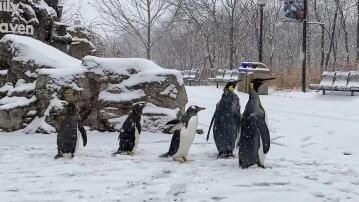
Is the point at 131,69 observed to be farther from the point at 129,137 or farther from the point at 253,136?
the point at 253,136

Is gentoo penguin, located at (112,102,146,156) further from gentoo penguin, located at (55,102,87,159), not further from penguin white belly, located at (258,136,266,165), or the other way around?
penguin white belly, located at (258,136,266,165)

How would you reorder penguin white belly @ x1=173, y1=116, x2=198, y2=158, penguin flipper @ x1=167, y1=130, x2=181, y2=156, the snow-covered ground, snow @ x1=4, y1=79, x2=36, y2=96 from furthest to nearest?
snow @ x1=4, y1=79, x2=36, y2=96 < penguin flipper @ x1=167, y1=130, x2=181, y2=156 < penguin white belly @ x1=173, y1=116, x2=198, y2=158 < the snow-covered ground

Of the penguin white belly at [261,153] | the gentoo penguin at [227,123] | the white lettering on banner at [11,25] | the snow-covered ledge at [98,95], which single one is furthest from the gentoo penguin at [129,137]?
the white lettering on banner at [11,25]

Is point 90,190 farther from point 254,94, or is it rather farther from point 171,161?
point 254,94

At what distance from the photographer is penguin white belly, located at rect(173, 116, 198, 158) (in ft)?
23.2

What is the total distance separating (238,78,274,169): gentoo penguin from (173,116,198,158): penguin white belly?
0.85m

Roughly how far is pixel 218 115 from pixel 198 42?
4291 centimetres

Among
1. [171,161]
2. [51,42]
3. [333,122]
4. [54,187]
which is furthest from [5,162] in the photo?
[51,42]

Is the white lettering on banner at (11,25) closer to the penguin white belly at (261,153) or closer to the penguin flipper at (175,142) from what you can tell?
the penguin flipper at (175,142)

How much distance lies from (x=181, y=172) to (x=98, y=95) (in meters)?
4.53

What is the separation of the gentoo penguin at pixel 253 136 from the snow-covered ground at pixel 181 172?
182 millimetres

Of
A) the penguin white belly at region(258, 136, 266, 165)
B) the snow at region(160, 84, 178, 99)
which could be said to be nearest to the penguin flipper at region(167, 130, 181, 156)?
the penguin white belly at region(258, 136, 266, 165)

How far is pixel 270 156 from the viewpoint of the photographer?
24.9 ft

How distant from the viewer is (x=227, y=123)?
7.47 m
